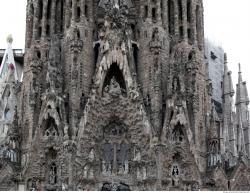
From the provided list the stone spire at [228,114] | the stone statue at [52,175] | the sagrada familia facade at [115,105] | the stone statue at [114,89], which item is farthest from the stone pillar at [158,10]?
the stone statue at [52,175]

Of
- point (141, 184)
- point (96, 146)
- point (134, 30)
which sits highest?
point (134, 30)

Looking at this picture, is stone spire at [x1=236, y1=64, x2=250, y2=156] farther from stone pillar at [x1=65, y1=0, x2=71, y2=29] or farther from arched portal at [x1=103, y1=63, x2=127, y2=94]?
stone pillar at [x1=65, y1=0, x2=71, y2=29]

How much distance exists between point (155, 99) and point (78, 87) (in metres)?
4.37

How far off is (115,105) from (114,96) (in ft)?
1.67

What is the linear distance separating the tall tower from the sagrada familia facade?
2.3 inches

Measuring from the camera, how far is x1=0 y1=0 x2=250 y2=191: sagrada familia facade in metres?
30.3

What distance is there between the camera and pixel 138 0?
34.9 m

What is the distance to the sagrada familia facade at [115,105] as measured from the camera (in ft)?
99.6

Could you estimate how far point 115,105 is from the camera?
3170 cm

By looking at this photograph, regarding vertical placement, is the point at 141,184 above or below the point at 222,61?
below

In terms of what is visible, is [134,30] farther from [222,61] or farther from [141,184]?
[222,61]

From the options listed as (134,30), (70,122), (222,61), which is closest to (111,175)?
(70,122)

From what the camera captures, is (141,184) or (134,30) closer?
(141,184)

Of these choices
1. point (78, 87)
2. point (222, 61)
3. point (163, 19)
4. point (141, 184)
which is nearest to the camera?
point (141, 184)
